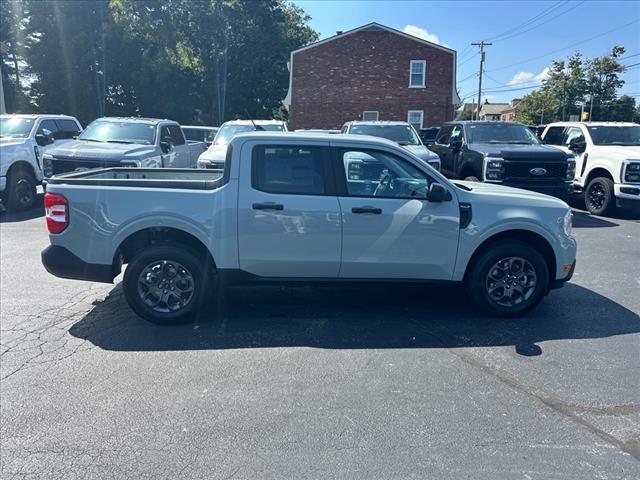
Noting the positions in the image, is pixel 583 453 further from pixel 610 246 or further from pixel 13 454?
pixel 610 246

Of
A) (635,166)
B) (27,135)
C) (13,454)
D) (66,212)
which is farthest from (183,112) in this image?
(13,454)

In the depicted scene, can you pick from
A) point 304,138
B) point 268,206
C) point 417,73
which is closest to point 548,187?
point 304,138

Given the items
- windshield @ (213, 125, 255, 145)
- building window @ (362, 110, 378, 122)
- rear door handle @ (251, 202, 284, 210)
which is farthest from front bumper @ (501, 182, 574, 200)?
building window @ (362, 110, 378, 122)

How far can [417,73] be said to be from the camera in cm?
2931

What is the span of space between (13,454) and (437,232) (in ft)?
12.4

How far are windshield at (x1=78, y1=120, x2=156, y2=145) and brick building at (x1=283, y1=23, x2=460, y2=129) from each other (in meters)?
19.1

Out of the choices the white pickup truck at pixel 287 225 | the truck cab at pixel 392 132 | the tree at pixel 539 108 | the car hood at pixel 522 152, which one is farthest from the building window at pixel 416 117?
the tree at pixel 539 108

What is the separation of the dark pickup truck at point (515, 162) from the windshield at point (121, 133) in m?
6.75

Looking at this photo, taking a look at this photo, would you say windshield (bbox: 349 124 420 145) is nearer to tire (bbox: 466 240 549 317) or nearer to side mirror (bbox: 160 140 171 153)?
side mirror (bbox: 160 140 171 153)

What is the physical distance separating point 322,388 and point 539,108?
194 ft

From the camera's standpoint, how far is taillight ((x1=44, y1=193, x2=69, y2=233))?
486cm

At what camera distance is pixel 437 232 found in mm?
4980

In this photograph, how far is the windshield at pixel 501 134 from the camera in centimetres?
1133

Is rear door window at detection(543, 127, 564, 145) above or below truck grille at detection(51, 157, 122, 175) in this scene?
above
